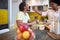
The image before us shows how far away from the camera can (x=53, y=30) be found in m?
1.96

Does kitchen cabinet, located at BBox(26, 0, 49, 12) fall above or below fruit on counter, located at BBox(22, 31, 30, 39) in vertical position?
above

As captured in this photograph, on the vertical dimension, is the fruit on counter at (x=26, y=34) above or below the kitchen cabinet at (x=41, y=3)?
below

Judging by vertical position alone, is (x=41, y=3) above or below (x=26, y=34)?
above

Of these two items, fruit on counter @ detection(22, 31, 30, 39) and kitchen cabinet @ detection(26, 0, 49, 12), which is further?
kitchen cabinet @ detection(26, 0, 49, 12)

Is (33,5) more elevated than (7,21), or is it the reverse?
(33,5)

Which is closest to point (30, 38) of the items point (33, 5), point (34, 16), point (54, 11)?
point (54, 11)

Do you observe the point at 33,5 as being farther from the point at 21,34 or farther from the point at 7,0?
the point at 21,34

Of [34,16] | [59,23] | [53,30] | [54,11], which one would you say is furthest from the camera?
[34,16]

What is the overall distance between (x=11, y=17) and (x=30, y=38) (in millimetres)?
4806

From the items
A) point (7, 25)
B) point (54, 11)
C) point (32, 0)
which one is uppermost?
point (32, 0)

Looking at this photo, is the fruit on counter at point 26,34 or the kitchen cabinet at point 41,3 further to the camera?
the kitchen cabinet at point 41,3

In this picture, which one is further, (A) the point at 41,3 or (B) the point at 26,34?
(A) the point at 41,3

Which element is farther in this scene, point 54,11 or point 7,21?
point 7,21

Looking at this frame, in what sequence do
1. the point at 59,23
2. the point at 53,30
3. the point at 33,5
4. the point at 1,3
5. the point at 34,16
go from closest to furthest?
the point at 59,23 < the point at 53,30 < the point at 34,16 < the point at 33,5 < the point at 1,3
